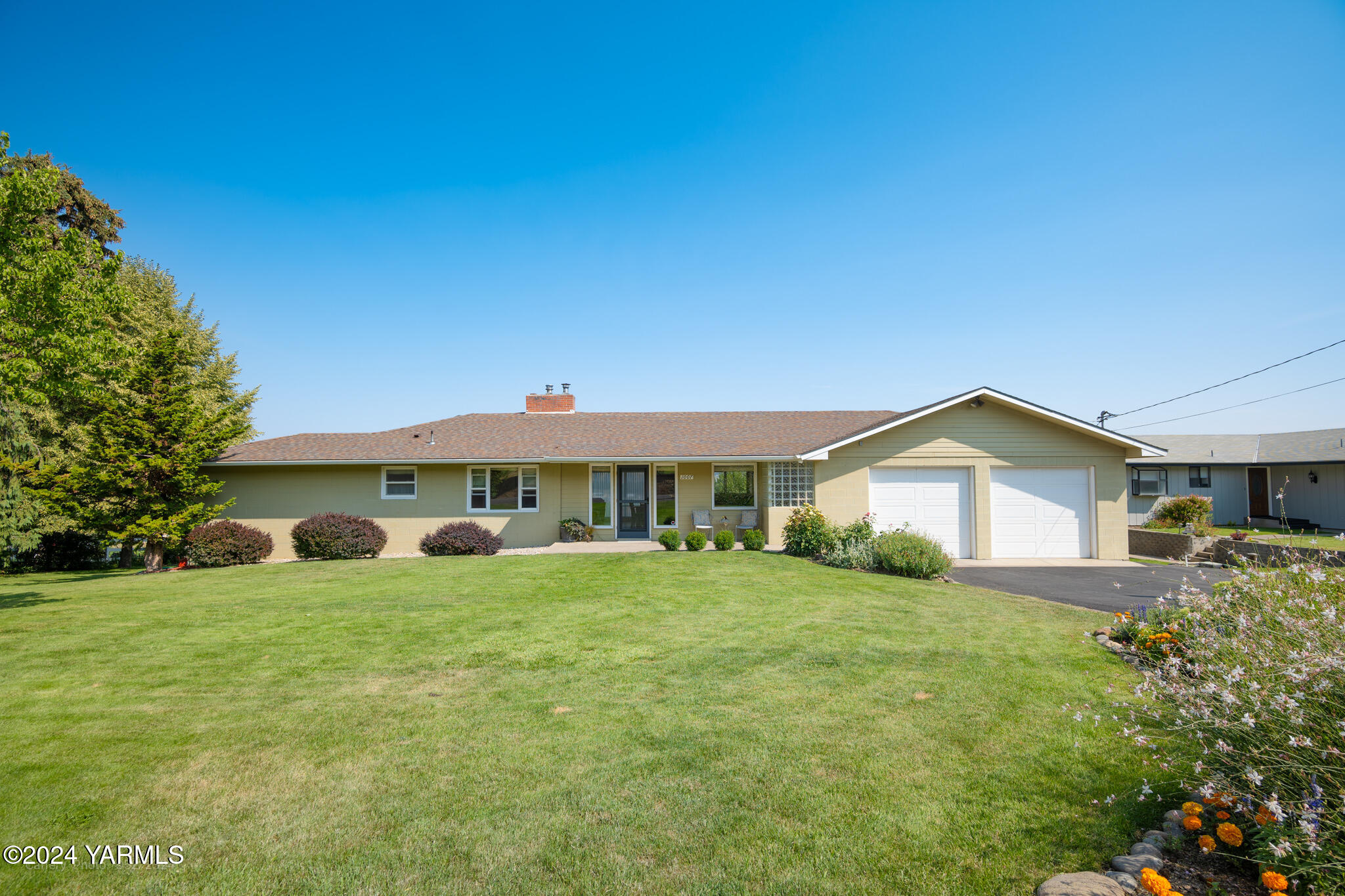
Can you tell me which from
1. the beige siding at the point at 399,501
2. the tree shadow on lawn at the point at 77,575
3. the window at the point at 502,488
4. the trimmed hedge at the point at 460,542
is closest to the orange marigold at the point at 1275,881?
the trimmed hedge at the point at 460,542

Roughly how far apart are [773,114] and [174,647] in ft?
49.7

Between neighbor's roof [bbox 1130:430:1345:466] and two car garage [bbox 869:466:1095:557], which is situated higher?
neighbor's roof [bbox 1130:430:1345:466]

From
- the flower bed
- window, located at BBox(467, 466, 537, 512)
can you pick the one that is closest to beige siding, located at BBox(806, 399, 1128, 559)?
window, located at BBox(467, 466, 537, 512)

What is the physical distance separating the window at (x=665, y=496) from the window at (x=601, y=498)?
4.90 feet

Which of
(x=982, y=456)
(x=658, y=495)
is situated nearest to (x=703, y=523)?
(x=658, y=495)

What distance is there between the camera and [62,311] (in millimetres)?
9578

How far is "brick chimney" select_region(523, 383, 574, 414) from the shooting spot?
23938 millimetres

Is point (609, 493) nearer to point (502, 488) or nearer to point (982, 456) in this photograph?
point (502, 488)

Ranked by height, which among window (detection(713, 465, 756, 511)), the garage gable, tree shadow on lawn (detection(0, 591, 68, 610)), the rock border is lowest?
tree shadow on lawn (detection(0, 591, 68, 610))

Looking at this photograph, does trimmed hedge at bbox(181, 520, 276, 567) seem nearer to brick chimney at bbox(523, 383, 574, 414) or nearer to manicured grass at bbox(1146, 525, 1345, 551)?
brick chimney at bbox(523, 383, 574, 414)

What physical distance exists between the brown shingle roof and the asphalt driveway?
16.6 ft

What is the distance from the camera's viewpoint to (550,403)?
2394cm

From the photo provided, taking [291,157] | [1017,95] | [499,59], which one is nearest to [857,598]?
[1017,95]

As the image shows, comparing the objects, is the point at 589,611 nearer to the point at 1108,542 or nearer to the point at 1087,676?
the point at 1087,676
